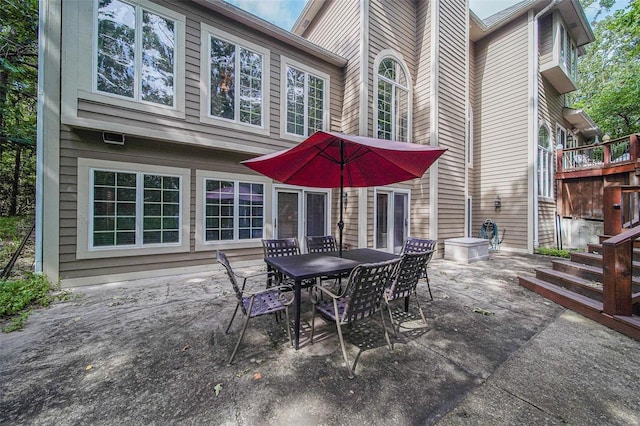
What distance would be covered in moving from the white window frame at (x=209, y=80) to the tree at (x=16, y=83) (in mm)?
4789

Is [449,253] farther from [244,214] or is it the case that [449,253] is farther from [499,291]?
[244,214]

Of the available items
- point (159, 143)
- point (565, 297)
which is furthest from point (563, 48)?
point (159, 143)

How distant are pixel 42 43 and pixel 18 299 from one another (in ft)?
13.2

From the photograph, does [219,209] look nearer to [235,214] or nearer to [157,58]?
[235,214]

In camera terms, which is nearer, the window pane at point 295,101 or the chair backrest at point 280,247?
the chair backrest at point 280,247

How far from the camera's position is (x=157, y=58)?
4.90 metres

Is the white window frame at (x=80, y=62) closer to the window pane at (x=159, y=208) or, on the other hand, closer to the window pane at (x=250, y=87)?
the window pane at (x=159, y=208)

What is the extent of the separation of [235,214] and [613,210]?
7.31 metres

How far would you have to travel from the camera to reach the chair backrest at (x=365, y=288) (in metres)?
2.12

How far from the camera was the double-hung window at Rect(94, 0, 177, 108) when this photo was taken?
4449 mm

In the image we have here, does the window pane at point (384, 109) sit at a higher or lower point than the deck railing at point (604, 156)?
higher

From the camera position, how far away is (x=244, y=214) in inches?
231

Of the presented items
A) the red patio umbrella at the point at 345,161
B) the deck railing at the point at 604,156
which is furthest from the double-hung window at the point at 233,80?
the deck railing at the point at 604,156

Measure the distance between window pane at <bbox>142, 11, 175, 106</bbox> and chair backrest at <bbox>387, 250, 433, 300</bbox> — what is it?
535 centimetres
